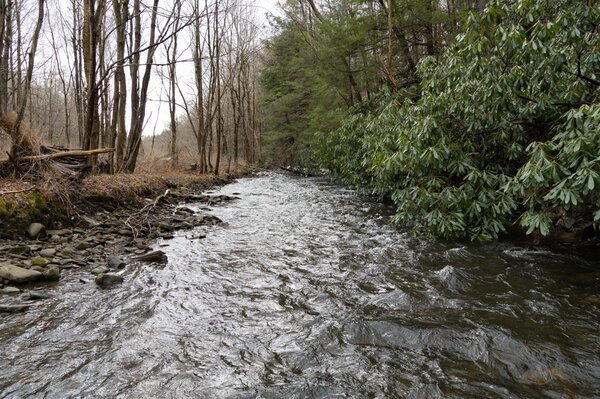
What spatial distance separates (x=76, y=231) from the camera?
7.04 meters

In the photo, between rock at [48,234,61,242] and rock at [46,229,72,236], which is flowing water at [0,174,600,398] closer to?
rock at [48,234,61,242]

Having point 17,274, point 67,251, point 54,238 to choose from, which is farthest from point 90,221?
point 17,274

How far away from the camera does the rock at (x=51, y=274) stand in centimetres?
482

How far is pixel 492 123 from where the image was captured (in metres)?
6.13

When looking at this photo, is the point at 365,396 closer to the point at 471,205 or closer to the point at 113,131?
the point at 471,205

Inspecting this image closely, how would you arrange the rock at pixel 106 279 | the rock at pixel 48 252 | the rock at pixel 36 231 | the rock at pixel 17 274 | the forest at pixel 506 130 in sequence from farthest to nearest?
the rock at pixel 36 231 < the rock at pixel 48 252 < the rock at pixel 106 279 < the rock at pixel 17 274 < the forest at pixel 506 130

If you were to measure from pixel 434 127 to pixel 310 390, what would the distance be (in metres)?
5.15

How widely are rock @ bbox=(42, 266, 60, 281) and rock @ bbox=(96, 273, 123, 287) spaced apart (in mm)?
521

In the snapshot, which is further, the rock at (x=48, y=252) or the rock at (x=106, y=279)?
the rock at (x=48, y=252)

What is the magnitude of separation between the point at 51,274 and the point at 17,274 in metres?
0.36

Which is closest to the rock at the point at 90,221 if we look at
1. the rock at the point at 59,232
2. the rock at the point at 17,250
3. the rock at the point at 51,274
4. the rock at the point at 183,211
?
the rock at the point at 59,232

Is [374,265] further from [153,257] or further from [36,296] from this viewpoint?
[36,296]

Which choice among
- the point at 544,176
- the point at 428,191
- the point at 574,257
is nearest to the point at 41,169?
the point at 428,191

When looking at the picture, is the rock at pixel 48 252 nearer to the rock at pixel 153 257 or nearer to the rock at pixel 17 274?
the rock at pixel 17 274
